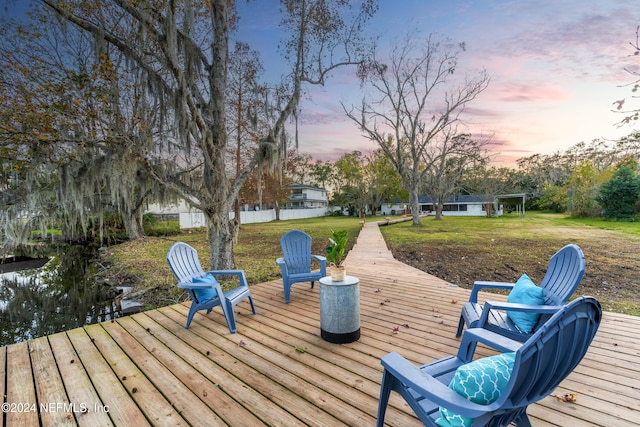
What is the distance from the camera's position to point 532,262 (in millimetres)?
6570

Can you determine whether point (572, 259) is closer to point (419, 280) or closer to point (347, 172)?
point (419, 280)

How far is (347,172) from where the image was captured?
31.3 m

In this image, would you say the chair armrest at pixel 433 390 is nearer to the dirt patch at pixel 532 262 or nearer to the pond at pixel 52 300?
the dirt patch at pixel 532 262

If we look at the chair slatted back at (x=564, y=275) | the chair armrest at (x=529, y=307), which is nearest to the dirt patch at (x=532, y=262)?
the chair slatted back at (x=564, y=275)

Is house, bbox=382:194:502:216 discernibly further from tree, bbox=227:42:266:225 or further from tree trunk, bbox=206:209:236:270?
A: tree trunk, bbox=206:209:236:270

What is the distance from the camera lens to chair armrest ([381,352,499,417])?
1.00 m

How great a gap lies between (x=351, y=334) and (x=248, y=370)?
879mm

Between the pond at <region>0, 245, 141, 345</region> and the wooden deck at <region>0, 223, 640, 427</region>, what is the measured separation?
216cm

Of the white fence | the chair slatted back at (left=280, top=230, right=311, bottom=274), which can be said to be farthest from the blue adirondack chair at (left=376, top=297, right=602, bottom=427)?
the white fence

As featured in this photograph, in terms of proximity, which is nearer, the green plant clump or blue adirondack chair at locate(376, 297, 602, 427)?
blue adirondack chair at locate(376, 297, 602, 427)

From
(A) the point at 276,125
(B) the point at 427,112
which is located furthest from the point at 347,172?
(A) the point at 276,125

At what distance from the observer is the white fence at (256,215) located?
1802 cm

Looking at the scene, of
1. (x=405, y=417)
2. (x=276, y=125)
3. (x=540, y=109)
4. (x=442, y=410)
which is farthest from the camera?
(x=540, y=109)

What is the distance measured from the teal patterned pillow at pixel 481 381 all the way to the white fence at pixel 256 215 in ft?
38.2
